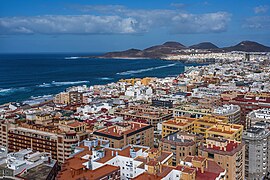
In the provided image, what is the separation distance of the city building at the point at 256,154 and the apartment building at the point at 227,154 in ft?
10.9

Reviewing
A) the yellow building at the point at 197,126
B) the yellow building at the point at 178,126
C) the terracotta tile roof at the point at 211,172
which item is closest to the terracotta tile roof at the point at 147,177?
the terracotta tile roof at the point at 211,172

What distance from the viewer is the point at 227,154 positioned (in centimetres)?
2508

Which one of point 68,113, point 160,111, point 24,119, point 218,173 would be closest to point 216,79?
point 160,111

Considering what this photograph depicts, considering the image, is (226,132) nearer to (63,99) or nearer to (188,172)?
(188,172)

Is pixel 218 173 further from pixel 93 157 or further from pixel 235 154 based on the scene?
pixel 93 157

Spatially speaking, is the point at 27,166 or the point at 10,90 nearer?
the point at 27,166

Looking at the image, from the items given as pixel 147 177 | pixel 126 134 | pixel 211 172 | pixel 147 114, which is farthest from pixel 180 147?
pixel 147 114

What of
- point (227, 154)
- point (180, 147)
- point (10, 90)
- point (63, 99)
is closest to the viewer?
point (227, 154)

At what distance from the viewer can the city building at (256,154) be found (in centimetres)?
2972

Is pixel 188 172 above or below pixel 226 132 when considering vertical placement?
below

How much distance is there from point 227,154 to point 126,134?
10.5 m

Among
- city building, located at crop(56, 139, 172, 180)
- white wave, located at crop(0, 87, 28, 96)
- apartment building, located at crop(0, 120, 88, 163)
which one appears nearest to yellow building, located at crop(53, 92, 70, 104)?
white wave, located at crop(0, 87, 28, 96)

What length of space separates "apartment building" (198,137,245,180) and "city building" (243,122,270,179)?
3319 millimetres

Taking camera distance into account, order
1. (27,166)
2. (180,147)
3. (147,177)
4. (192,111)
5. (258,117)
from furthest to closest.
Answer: (192,111)
(258,117)
(180,147)
(27,166)
(147,177)
